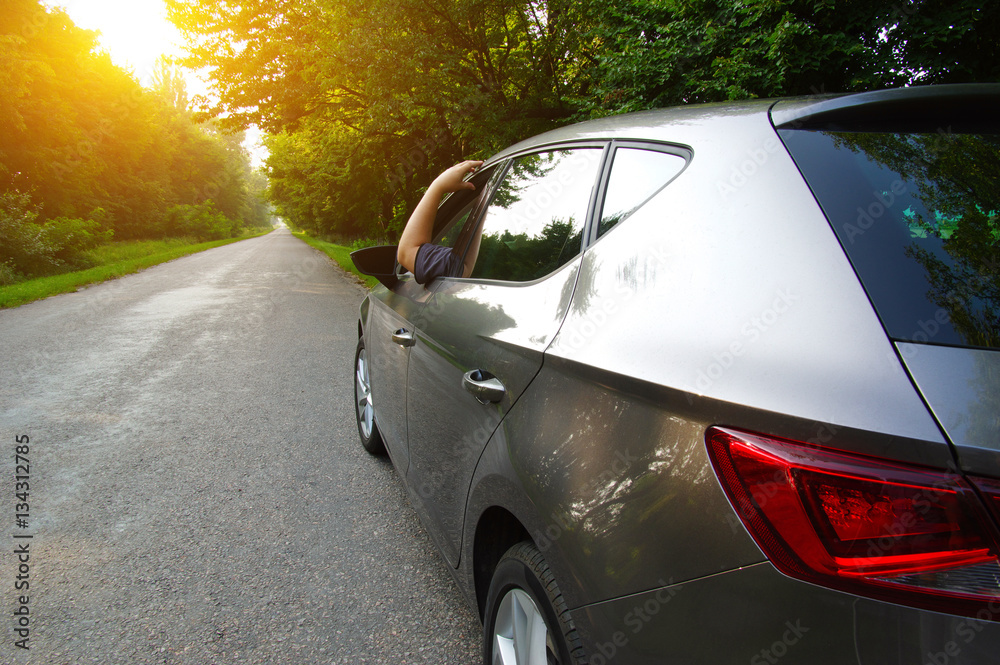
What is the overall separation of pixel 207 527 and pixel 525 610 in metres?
2.13

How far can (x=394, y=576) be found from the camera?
2.57 metres

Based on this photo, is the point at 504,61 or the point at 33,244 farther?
the point at 33,244

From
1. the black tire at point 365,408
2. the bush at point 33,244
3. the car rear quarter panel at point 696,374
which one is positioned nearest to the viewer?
the car rear quarter panel at point 696,374

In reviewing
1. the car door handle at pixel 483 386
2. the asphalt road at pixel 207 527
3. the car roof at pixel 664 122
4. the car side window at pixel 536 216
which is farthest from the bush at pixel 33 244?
the car roof at pixel 664 122

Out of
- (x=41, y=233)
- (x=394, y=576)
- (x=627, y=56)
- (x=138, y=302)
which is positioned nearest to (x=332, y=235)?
(x=41, y=233)

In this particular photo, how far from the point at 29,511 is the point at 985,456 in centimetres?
396

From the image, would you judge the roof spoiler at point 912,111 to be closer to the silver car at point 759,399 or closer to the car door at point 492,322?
the silver car at point 759,399

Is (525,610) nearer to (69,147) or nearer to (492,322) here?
(492,322)

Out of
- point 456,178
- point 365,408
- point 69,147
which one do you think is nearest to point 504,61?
point 365,408

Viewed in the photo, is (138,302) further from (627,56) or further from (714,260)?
(714,260)

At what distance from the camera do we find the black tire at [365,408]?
144 inches

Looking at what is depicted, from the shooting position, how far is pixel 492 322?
172 cm

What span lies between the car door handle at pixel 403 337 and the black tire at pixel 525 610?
1.05 meters

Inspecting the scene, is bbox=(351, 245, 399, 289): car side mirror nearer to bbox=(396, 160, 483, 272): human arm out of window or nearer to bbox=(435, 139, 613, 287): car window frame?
bbox=(396, 160, 483, 272): human arm out of window
